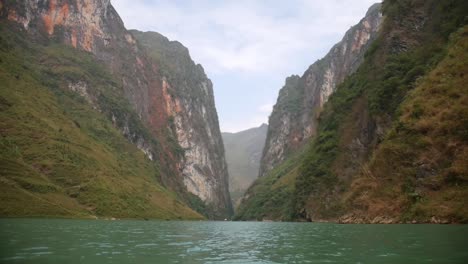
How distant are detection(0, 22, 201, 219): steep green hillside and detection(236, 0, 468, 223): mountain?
6148cm

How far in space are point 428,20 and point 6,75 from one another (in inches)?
5498

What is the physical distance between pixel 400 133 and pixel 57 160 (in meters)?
101

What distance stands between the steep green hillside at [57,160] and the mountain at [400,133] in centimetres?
6148


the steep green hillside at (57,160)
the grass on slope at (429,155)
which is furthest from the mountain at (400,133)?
the steep green hillside at (57,160)

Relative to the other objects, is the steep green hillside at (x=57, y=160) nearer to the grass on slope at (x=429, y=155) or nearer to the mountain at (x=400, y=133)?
the mountain at (x=400, y=133)

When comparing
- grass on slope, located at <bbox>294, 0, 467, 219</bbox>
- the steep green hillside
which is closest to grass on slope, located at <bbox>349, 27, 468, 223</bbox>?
grass on slope, located at <bbox>294, 0, 467, 219</bbox>

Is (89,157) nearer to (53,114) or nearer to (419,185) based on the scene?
(53,114)

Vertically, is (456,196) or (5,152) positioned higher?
(5,152)

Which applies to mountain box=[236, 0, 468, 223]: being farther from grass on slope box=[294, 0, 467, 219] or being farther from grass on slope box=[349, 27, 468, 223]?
grass on slope box=[294, 0, 467, 219]

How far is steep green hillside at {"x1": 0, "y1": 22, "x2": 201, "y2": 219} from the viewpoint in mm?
106438

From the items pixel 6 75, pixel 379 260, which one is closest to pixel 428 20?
pixel 379 260

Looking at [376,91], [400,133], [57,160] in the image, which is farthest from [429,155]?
[57,160]

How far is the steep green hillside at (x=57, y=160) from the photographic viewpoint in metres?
106

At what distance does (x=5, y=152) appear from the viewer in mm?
111625
